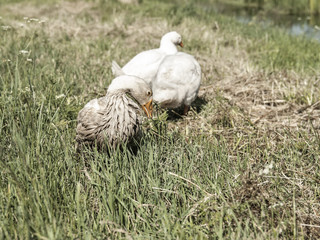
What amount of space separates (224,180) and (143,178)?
54 centimetres

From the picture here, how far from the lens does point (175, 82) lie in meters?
3.23

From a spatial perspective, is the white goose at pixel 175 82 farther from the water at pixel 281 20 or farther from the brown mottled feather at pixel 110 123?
the water at pixel 281 20

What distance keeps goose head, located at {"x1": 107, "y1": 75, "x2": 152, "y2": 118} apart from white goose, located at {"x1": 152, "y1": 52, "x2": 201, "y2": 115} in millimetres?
603

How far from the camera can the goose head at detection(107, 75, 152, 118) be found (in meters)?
2.55

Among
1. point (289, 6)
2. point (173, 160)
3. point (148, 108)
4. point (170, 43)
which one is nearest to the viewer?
point (173, 160)

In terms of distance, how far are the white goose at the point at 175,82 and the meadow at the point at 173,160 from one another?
25 cm

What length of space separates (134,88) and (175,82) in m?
0.76

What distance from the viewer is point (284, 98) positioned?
3.89m

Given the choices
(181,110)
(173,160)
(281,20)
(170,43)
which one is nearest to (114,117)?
Result: (173,160)

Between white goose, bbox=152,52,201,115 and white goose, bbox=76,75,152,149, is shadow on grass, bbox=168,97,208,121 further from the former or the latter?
white goose, bbox=76,75,152,149

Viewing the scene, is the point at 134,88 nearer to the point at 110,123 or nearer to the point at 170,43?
the point at 110,123

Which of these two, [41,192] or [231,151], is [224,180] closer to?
[231,151]

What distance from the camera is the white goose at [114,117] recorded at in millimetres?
2340

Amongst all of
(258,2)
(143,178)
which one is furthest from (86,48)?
(258,2)
